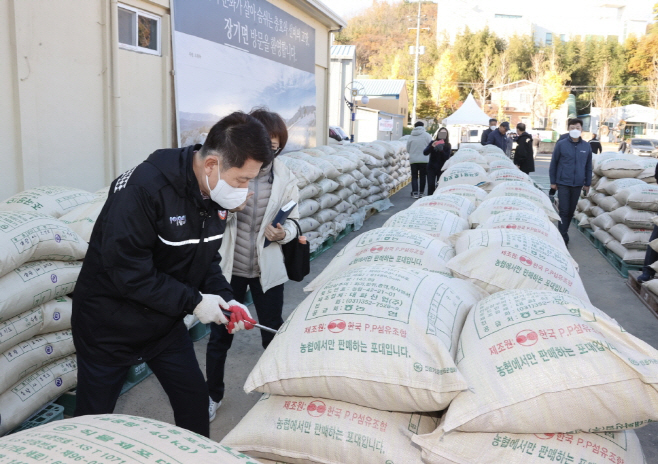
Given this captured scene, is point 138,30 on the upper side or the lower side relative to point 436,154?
upper

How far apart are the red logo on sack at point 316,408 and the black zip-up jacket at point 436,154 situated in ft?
29.4

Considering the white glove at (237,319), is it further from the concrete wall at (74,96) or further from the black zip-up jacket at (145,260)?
the concrete wall at (74,96)

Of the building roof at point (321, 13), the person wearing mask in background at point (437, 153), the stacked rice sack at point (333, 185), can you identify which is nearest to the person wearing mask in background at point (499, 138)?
the person wearing mask in background at point (437, 153)

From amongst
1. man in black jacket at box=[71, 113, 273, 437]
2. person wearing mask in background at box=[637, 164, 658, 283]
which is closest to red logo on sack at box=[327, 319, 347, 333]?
man in black jacket at box=[71, 113, 273, 437]

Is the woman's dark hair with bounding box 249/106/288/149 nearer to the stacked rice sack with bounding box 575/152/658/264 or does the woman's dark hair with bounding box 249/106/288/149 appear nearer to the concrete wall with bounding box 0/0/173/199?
the concrete wall with bounding box 0/0/173/199

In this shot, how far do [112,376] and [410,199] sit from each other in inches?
391

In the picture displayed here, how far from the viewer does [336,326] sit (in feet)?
6.16

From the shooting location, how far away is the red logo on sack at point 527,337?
1755 mm

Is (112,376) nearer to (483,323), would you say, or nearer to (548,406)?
(483,323)

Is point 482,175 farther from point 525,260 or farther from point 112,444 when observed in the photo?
point 112,444

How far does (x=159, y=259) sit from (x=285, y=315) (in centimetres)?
278

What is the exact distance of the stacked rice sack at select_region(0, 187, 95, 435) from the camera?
2494 millimetres

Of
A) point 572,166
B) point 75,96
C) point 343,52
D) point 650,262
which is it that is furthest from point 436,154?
point 343,52

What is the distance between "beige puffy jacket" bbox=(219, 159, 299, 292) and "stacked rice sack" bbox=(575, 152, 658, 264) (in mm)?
4758
